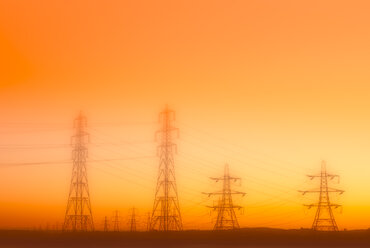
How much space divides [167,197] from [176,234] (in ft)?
14.0

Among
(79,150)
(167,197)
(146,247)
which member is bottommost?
(146,247)

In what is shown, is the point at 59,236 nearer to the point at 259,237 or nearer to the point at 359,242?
the point at 259,237

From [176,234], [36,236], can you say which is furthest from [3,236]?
[176,234]

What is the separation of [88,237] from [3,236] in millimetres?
9794

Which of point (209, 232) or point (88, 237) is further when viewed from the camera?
point (209, 232)

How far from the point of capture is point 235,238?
74.4 metres

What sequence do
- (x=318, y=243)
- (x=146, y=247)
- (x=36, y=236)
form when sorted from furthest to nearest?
(x=36, y=236) < (x=318, y=243) < (x=146, y=247)

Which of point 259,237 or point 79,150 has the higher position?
point 79,150

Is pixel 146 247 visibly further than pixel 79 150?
No

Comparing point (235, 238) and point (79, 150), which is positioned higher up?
point (79, 150)

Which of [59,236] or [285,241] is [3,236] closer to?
[59,236]

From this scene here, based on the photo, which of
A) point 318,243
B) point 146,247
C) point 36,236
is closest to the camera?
point 146,247

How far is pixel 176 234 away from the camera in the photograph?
2997 inches

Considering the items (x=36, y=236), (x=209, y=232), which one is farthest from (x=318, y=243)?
(x=36, y=236)
